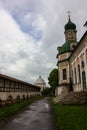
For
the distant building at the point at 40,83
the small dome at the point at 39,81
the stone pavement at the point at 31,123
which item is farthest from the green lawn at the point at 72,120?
the small dome at the point at 39,81

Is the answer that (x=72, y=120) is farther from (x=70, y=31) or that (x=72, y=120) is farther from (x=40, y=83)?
(x=40, y=83)

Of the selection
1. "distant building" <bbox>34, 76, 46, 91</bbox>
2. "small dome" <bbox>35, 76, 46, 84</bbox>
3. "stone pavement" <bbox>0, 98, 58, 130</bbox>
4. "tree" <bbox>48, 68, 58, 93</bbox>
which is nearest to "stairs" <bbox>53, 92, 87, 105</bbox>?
"stone pavement" <bbox>0, 98, 58, 130</bbox>

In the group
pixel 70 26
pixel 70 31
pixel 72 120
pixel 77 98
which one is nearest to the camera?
pixel 72 120

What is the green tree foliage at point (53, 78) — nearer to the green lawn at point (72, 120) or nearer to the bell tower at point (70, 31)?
the bell tower at point (70, 31)

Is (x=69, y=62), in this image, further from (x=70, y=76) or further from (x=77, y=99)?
(x=77, y=99)

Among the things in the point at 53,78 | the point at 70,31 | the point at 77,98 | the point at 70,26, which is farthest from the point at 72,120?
the point at 53,78

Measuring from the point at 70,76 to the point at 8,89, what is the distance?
68.5 ft

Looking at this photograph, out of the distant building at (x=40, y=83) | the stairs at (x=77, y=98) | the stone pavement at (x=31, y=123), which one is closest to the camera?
the stone pavement at (x=31, y=123)

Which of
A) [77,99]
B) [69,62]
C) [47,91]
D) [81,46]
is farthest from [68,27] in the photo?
[47,91]

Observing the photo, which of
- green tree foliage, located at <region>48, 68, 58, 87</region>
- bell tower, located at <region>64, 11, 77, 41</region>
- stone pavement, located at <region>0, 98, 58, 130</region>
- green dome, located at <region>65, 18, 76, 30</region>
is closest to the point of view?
stone pavement, located at <region>0, 98, 58, 130</region>

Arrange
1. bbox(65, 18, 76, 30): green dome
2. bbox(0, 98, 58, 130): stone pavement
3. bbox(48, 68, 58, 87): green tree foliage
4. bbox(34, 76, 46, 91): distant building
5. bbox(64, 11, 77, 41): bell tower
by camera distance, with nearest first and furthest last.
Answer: bbox(0, 98, 58, 130): stone pavement < bbox(64, 11, 77, 41): bell tower < bbox(65, 18, 76, 30): green dome < bbox(48, 68, 58, 87): green tree foliage < bbox(34, 76, 46, 91): distant building

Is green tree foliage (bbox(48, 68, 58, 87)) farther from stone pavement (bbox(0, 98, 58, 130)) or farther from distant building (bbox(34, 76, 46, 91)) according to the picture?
distant building (bbox(34, 76, 46, 91))

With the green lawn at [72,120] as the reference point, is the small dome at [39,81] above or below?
above

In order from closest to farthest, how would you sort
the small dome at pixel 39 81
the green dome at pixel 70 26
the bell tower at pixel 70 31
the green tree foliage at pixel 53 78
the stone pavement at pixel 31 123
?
1. the stone pavement at pixel 31 123
2. the bell tower at pixel 70 31
3. the green dome at pixel 70 26
4. the green tree foliage at pixel 53 78
5. the small dome at pixel 39 81
